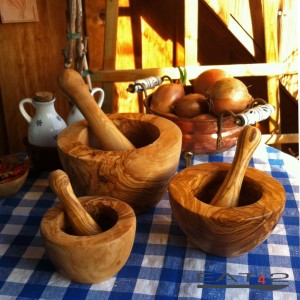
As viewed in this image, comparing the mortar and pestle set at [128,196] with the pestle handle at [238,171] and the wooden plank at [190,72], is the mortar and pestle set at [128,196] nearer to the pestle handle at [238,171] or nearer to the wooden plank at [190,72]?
the pestle handle at [238,171]

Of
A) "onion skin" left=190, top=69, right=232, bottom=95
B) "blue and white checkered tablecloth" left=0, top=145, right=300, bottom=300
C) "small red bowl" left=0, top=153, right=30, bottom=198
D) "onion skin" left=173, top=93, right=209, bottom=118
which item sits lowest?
"blue and white checkered tablecloth" left=0, top=145, right=300, bottom=300

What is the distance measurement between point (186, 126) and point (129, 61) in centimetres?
79

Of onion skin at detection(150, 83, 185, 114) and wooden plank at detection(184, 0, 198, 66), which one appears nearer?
onion skin at detection(150, 83, 185, 114)

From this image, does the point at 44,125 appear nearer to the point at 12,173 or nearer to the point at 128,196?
the point at 12,173

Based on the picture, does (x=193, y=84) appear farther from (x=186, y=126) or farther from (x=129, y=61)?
(x=129, y=61)

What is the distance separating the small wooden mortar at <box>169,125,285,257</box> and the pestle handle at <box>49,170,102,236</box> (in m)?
0.13

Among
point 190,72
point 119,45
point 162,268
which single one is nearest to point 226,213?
point 162,268

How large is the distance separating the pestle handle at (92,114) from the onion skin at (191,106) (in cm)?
22

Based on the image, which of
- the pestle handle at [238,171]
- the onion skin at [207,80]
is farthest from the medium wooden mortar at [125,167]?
the onion skin at [207,80]

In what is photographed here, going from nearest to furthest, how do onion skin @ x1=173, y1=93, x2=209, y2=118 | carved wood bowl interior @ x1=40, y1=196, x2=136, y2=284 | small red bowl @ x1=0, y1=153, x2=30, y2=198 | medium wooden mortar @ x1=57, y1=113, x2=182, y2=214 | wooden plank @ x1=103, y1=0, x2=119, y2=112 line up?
carved wood bowl interior @ x1=40, y1=196, x2=136, y2=284 → medium wooden mortar @ x1=57, y1=113, x2=182, y2=214 → small red bowl @ x1=0, y1=153, x2=30, y2=198 → onion skin @ x1=173, y1=93, x2=209, y2=118 → wooden plank @ x1=103, y1=0, x2=119, y2=112

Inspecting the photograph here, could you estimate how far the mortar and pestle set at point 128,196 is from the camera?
0.59m

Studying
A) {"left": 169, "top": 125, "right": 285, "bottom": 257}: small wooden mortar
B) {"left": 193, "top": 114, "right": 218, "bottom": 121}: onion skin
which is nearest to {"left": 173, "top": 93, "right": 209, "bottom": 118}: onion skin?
{"left": 193, "top": 114, "right": 218, "bottom": 121}: onion skin

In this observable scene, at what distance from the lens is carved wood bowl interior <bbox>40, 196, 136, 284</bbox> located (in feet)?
1.87

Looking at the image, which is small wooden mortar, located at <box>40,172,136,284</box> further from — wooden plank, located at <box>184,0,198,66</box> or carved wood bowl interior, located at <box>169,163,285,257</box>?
wooden plank, located at <box>184,0,198,66</box>
